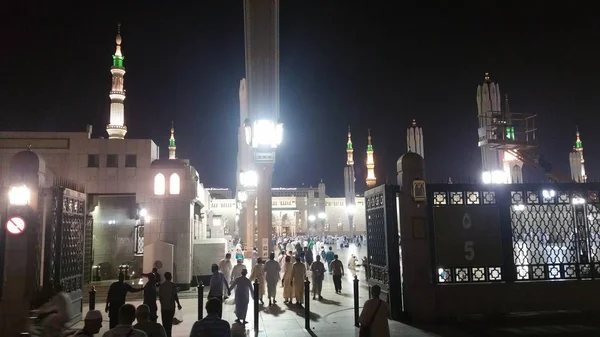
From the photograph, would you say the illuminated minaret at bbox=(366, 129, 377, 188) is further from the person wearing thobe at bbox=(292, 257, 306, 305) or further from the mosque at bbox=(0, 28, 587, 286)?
the person wearing thobe at bbox=(292, 257, 306, 305)

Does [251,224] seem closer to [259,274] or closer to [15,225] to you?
[259,274]

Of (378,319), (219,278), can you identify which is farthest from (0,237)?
(378,319)

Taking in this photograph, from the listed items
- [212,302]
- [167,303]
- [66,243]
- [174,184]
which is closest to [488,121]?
[174,184]

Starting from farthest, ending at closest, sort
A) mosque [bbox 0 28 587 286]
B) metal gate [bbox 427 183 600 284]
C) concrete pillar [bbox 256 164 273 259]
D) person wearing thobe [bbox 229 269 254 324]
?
concrete pillar [bbox 256 164 273 259] → mosque [bbox 0 28 587 286] → metal gate [bbox 427 183 600 284] → person wearing thobe [bbox 229 269 254 324]

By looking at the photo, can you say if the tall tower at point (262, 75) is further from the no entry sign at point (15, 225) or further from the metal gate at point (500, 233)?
the no entry sign at point (15, 225)

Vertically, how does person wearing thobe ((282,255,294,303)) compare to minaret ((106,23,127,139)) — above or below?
below

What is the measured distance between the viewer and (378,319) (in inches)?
244

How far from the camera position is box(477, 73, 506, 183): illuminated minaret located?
24906mm

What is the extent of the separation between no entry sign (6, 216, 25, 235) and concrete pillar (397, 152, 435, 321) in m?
8.20

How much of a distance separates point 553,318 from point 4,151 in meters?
22.3

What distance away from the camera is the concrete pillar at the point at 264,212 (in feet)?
79.7

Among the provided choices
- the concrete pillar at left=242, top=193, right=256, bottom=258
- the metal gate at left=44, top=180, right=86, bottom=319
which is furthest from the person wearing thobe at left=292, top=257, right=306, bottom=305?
the concrete pillar at left=242, top=193, right=256, bottom=258

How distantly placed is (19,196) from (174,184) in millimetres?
7792

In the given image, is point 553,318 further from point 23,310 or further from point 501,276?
point 23,310
